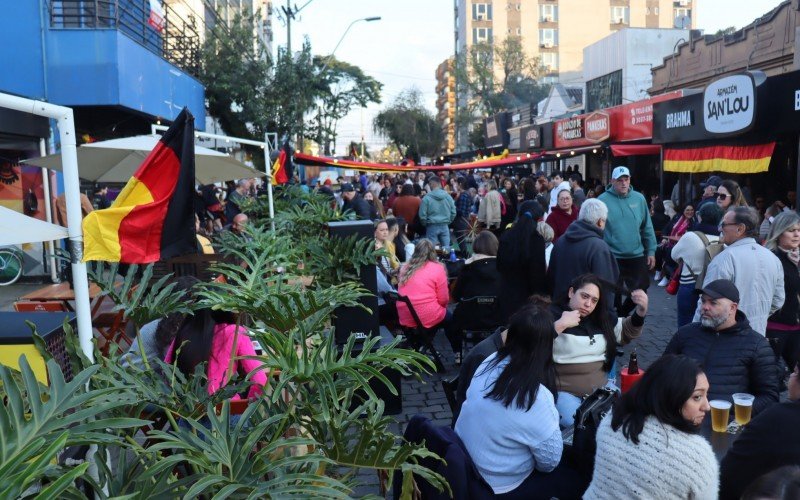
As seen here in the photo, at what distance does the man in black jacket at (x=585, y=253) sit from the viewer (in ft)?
20.6

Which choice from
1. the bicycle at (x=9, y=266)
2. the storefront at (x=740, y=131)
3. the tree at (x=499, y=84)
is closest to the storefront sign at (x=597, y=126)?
the storefront at (x=740, y=131)

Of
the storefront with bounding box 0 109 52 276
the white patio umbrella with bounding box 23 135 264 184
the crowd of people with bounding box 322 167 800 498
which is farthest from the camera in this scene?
the storefront with bounding box 0 109 52 276

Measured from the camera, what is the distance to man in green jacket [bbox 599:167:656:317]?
7.75 meters

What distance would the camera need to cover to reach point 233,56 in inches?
1028

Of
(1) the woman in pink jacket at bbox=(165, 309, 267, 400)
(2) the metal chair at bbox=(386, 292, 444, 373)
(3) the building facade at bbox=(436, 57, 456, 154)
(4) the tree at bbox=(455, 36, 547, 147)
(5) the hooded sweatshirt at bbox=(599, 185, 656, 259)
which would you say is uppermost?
(3) the building facade at bbox=(436, 57, 456, 154)

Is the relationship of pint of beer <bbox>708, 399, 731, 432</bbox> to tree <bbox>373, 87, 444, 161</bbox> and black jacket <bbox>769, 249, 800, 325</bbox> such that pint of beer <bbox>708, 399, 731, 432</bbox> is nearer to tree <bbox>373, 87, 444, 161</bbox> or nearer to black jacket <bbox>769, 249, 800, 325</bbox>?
black jacket <bbox>769, 249, 800, 325</bbox>

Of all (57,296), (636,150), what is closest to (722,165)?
(636,150)

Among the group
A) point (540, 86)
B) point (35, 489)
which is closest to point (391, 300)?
point (35, 489)

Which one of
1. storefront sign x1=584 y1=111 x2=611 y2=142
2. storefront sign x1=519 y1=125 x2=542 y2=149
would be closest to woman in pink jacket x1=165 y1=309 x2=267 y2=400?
storefront sign x1=584 y1=111 x2=611 y2=142

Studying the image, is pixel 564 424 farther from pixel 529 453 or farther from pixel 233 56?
pixel 233 56

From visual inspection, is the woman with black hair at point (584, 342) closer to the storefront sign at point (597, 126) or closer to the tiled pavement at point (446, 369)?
the tiled pavement at point (446, 369)

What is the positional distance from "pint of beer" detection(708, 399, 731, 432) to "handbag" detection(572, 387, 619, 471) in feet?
1.68

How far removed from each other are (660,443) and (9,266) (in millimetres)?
12158

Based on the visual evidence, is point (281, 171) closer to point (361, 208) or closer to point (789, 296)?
point (361, 208)
